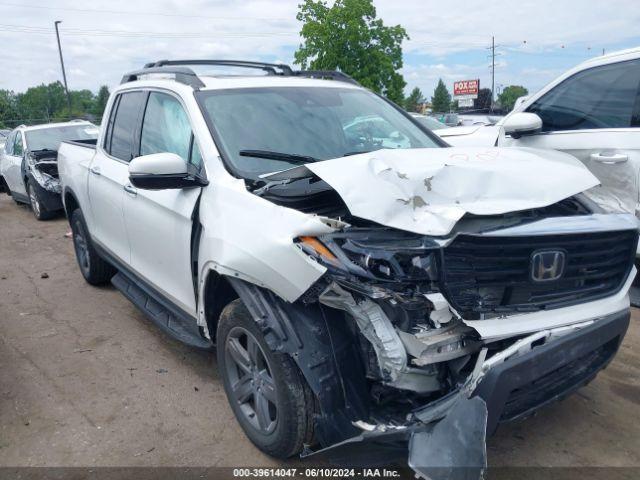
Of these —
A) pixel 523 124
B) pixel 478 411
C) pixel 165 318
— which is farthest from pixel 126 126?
pixel 478 411

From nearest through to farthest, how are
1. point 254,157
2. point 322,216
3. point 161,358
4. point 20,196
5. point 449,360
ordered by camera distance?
point 449,360, point 322,216, point 254,157, point 161,358, point 20,196

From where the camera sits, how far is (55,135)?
10883 mm

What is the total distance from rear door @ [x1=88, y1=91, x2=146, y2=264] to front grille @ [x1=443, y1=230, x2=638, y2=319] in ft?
9.16

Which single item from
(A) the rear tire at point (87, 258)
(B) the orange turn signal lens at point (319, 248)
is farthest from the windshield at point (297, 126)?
(A) the rear tire at point (87, 258)

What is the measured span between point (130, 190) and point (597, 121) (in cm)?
375

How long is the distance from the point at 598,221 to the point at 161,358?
10.3 ft

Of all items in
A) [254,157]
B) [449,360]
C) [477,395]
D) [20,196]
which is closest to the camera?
[477,395]

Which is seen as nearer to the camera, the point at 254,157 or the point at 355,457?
the point at 355,457

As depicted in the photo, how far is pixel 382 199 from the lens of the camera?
259 cm

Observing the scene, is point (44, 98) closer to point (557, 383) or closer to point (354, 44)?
point (354, 44)

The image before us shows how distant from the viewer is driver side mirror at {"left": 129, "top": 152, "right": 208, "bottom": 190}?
10.4 ft

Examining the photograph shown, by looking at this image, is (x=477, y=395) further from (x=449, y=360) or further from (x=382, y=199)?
(x=382, y=199)

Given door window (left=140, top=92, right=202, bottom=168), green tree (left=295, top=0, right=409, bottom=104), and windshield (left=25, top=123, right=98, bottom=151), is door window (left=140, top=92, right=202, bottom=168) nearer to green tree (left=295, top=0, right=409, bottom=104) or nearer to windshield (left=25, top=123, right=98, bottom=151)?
windshield (left=25, top=123, right=98, bottom=151)

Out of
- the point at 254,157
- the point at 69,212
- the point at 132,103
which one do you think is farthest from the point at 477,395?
the point at 69,212
